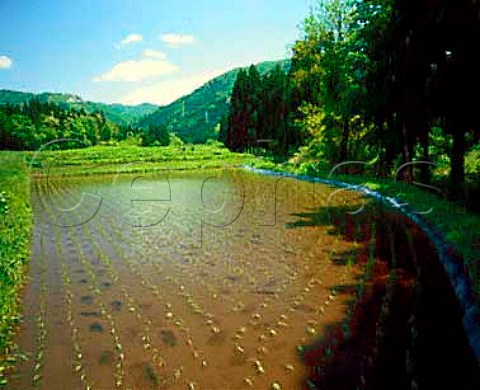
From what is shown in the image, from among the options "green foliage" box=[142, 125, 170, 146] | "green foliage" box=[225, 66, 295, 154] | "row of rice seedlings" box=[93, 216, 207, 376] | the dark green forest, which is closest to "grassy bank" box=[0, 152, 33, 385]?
"row of rice seedlings" box=[93, 216, 207, 376]

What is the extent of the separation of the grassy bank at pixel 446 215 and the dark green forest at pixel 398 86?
904 millimetres

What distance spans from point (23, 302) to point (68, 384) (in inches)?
166

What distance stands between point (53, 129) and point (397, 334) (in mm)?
121204

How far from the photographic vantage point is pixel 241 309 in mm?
8859

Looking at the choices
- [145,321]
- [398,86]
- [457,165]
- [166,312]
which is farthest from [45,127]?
[145,321]

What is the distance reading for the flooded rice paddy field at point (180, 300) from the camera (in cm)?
657

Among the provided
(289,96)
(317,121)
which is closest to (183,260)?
(317,121)

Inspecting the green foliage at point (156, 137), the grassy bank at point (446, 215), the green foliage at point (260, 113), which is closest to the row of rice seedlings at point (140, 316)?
the grassy bank at point (446, 215)

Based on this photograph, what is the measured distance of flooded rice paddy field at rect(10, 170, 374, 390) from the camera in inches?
259

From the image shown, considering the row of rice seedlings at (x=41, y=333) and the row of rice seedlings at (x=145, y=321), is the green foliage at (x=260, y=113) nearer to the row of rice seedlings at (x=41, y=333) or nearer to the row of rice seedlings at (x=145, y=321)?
the row of rice seedlings at (x=145, y=321)

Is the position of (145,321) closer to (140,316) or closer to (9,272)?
(140,316)

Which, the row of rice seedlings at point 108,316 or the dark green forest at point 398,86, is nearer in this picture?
the row of rice seedlings at point 108,316

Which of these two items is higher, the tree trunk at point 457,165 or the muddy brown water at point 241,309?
the tree trunk at point 457,165

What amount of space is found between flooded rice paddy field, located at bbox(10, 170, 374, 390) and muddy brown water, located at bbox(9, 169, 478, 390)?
36mm
